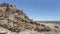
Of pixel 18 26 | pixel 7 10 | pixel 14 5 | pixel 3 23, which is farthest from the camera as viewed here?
pixel 14 5

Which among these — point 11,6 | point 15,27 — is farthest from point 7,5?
point 15,27

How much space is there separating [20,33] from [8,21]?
2.14 m

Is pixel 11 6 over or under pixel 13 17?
over

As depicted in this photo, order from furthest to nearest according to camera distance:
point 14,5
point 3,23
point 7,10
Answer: point 14,5, point 7,10, point 3,23

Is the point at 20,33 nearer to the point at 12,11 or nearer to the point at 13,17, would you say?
the point at 13,17

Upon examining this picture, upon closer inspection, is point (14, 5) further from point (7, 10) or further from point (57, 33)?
point (57, 33)

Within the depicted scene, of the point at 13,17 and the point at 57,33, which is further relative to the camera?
the point at 57,33

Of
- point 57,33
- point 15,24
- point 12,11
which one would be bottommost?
point 57,33

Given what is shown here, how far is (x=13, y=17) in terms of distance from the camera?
2169 cm

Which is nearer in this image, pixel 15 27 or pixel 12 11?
pixel 15 27

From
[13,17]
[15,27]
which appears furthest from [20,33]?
[13,17]

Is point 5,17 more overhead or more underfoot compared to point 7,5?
more underfoot

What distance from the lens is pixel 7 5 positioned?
2473cm

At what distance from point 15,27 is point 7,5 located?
5.08 metres
